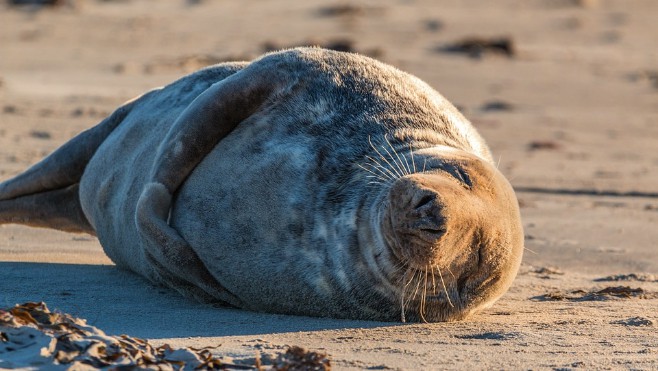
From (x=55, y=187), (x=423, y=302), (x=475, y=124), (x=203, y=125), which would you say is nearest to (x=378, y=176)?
(x=423, y=302)

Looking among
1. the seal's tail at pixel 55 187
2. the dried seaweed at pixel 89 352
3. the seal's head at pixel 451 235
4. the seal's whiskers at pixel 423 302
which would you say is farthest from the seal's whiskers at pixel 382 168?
the seal's tail at pixel 55 187

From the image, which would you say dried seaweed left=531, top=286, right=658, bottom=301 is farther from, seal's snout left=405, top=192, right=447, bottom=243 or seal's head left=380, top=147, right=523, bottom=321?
seal's snout left=405, top=192, right=447, bottom=243

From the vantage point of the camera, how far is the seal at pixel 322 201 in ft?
15.2

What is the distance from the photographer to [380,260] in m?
4.71

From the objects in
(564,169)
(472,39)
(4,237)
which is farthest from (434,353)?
(472,39)

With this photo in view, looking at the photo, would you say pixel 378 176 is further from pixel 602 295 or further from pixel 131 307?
pixel 602 295

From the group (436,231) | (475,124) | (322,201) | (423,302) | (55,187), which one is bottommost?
(475,124)

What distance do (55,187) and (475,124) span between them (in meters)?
5.11

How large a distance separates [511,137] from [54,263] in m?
5.57

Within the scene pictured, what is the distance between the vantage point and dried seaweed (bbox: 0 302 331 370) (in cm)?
375

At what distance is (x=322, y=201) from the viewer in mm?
4973

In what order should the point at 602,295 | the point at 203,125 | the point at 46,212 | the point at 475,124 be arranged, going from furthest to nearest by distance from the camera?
the point at 475,124
the point at 46,212
the point at 602,295
the point at 203,125

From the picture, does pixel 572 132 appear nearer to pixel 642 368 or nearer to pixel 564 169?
pixel 564 169

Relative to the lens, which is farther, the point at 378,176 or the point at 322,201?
the point at 322,201
